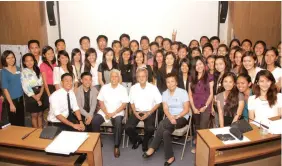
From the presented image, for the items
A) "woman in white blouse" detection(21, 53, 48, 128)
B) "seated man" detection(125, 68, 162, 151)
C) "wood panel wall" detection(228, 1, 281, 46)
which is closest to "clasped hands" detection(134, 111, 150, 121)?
"seated man" detection(125, 68, 162, 151)

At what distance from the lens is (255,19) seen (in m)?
6.14

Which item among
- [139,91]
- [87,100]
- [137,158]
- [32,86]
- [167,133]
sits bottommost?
[137,158]

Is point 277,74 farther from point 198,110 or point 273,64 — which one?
point 198,110

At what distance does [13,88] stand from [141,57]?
2059mm

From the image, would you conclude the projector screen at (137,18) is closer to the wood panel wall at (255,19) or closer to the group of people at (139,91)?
the wood panel wall at (255,19)

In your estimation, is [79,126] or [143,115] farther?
[143,115]

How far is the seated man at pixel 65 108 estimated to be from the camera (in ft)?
11.8

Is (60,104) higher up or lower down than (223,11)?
lower down

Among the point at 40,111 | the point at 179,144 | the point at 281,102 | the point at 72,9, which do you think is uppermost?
the point at 72,9

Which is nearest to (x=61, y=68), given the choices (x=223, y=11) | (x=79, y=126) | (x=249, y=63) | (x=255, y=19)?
(x=79, y=126)

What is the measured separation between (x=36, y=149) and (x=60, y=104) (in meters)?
0.98

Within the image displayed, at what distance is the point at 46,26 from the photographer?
19.8 ft

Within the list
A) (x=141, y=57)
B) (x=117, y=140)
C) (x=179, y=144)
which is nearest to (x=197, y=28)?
(x=141, y=57)

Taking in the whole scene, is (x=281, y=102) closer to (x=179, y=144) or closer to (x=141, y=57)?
(x=179, y=144)
